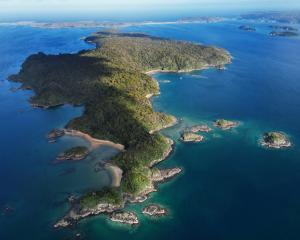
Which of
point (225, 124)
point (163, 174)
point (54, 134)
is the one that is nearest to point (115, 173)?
point (163, 174)

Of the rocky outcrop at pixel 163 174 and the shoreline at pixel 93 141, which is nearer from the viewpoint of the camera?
the rocky outcrop at pixel 163 174

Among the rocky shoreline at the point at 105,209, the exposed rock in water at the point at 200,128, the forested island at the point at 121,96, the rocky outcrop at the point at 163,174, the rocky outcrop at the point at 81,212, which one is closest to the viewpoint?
the rocky outcrop at the point at 81,212

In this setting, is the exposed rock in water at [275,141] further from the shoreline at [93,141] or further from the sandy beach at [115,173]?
the sandy beach at [115,173]

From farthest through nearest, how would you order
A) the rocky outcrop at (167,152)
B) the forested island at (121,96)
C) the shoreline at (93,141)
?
the shoreline at (93,141), the rocky outcrop at (167,152), the forested island at (121,96)

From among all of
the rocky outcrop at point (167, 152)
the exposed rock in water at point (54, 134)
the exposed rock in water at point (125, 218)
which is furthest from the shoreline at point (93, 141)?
the exposed rock in water at point (125, 218)

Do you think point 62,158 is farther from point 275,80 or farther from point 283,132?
point 275,80

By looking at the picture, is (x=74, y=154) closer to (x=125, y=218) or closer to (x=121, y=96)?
(x=121, y=96)
